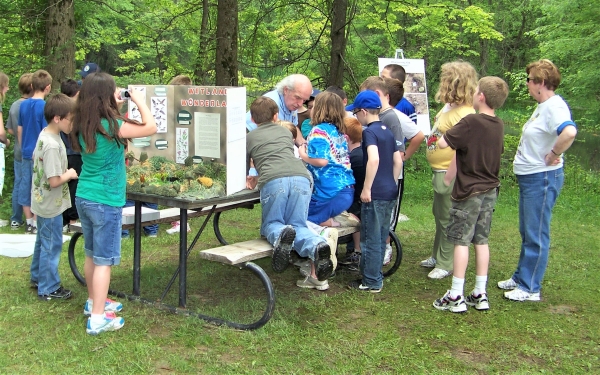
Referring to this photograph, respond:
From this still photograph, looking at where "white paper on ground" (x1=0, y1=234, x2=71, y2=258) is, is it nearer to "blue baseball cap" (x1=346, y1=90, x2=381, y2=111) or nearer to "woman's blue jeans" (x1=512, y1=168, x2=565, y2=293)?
"blue baseball cap" (x1=346, y1=90, x2=381, y2=111)

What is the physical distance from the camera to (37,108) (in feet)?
19.8

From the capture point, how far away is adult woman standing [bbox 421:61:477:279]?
4836 mm

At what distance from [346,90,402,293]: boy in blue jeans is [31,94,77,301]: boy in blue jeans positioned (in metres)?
2.10

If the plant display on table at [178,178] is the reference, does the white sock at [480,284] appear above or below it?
below

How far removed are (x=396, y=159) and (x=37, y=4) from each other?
24.5 feet

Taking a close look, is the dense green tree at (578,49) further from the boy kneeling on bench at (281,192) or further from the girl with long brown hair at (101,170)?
the girl with long brown hair at (101,170)

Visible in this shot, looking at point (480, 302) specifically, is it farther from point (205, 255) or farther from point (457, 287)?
point (205, 255)

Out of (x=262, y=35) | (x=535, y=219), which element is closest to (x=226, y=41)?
(x=262, y=35)

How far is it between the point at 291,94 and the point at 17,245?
9.92 feet

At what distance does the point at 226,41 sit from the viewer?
9.16 m

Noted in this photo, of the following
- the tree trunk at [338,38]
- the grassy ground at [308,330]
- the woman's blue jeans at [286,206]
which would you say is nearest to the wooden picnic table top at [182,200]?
the woman's blue jeans at [286,206]

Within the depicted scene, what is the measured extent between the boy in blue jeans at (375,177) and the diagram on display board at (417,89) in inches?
86.6

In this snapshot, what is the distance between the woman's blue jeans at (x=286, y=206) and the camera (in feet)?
13.9

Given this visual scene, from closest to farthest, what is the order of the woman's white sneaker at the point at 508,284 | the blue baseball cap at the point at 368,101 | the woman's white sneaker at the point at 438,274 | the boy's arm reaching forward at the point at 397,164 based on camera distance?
the blue baseball cap at the point at 368,101 < the boy's arm reaching forward at the point at 397,164 < the woman's white sneaker at the point at 508,284 < the woman's white sneaker at the point at 438,274
